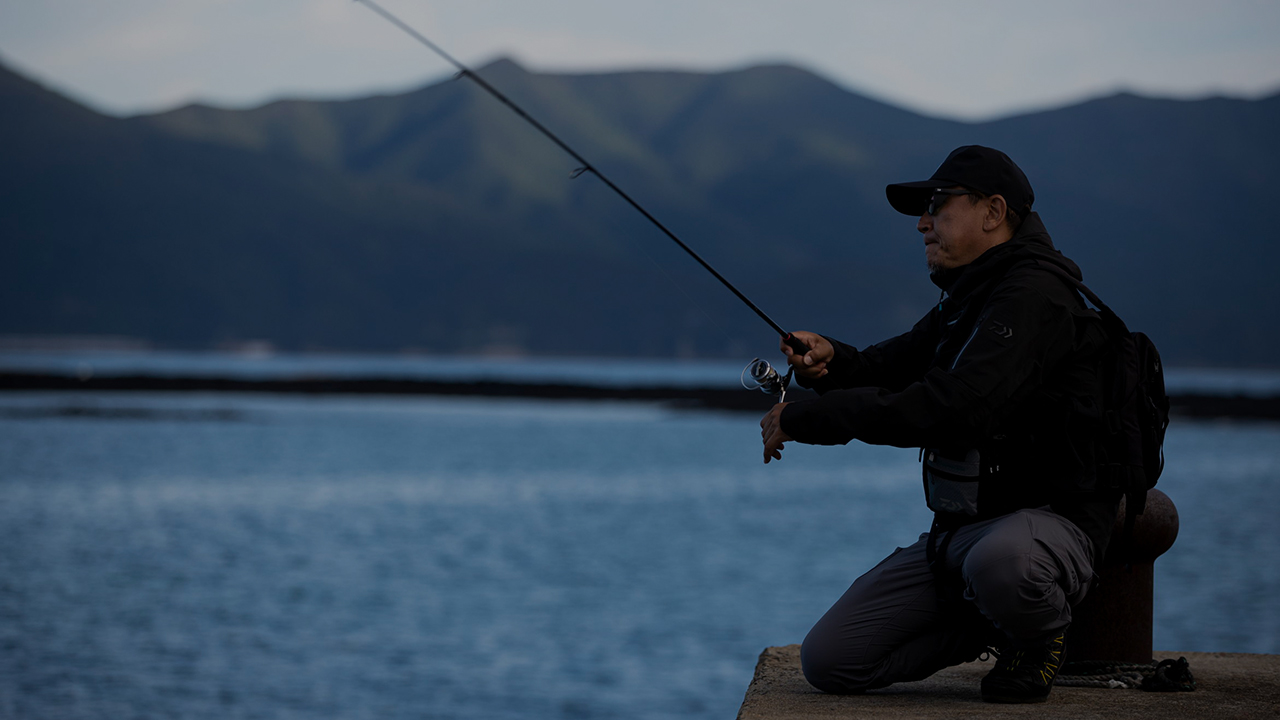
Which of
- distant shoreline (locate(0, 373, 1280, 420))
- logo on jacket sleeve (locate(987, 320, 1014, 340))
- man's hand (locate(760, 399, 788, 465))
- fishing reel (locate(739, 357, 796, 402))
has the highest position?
logo on jacket sleeve (locate(987, 320, 1014, 340))

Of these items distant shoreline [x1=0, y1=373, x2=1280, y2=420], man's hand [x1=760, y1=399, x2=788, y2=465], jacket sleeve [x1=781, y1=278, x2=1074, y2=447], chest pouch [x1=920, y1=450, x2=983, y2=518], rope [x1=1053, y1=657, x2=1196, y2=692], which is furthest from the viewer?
distant shoreline [x1=0, y1=373, x2=1280, y2=420]

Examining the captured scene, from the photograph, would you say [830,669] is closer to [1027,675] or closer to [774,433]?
[1027,675]

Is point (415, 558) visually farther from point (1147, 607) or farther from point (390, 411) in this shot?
point (390, 411)

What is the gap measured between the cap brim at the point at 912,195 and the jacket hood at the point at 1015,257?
0.24 metres

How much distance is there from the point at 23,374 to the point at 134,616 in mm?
76732

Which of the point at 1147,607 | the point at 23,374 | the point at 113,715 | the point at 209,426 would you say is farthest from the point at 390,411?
the point at 1147,607

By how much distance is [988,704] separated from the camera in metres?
3.48

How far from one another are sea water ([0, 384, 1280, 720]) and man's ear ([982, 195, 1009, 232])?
5.90 m

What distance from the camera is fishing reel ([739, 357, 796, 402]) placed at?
12.8 feet

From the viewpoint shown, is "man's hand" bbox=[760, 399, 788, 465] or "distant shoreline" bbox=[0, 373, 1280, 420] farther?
"distant shoreline" bbox=[0, 373, 1280, 420]

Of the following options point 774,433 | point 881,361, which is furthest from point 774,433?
point 881,361

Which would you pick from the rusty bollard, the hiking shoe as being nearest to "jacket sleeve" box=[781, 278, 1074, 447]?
the hiking shoe

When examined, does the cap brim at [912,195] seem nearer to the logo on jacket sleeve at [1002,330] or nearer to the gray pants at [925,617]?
the logo on jacket sleeve at [1002,330]

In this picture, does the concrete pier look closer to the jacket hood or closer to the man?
the man
